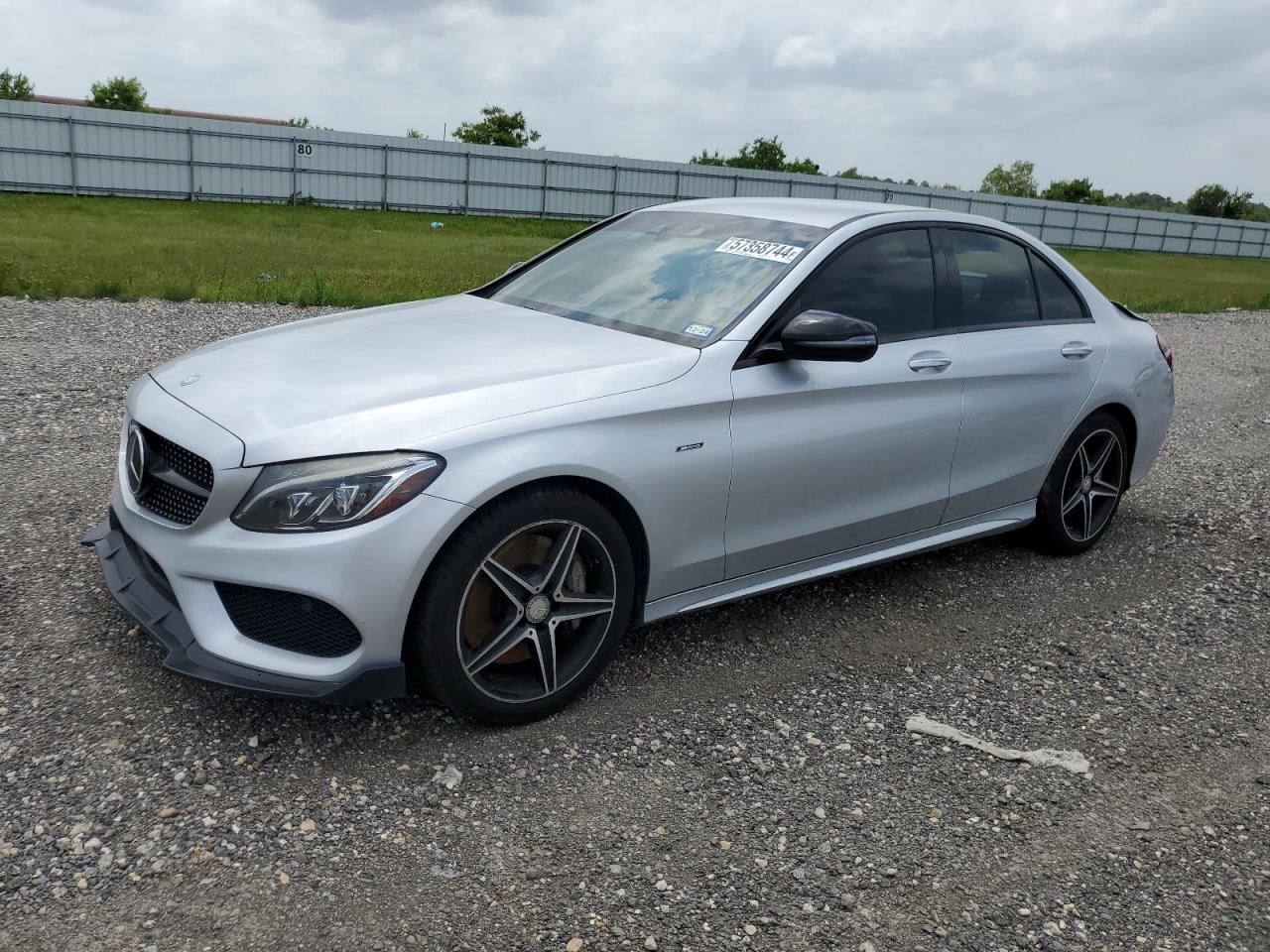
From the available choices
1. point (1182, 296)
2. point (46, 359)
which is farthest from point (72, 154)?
point (1182, 296)

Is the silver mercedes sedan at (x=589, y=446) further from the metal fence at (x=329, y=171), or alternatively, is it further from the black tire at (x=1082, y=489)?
the metal fence at (x=329, y=171)

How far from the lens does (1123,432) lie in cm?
566

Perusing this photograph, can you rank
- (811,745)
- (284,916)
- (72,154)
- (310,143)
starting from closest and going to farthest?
(284,916), (811,745), (72,154), (310,143)

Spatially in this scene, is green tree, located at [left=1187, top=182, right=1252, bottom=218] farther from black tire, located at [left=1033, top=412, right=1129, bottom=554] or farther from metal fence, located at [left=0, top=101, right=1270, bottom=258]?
black tire, located at [left=1033, top=412, right=1129, bottom=554]

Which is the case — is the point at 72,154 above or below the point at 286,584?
above

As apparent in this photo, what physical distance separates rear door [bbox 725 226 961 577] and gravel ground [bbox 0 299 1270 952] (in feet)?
1.70

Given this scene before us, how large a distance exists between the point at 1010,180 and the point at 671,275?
119553mm

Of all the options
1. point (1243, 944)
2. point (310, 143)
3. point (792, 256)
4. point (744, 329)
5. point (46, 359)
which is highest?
point (310, 143)

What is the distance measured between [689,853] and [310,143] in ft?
116

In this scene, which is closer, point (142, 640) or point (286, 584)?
point (286, 584)

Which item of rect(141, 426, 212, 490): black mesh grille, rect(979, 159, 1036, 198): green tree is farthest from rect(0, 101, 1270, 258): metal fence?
rect(979, 159, 1036, 198): green tree

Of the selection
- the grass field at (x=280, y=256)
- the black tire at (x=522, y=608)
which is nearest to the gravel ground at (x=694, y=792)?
the black tire at (x=522, y=608)

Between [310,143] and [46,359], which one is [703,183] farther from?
[46,359]

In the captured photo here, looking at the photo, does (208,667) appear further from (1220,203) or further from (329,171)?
(1220,203)
